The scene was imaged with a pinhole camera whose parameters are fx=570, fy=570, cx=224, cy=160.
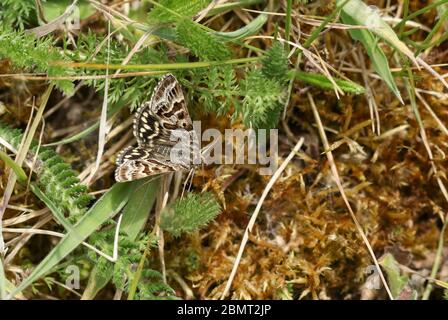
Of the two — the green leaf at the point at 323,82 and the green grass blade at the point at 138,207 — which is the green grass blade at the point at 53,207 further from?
the green leaf at the point at 323,82

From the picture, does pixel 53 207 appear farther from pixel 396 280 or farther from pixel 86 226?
pixel 396 280

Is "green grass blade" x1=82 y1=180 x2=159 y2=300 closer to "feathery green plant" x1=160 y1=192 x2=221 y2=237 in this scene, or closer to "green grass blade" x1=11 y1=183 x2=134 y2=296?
"green grass blade" x1=11 y1=183 x2=134 y2=296

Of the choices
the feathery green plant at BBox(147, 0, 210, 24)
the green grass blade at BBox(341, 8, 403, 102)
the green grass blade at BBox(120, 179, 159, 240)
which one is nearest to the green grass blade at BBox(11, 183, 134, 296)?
the green grass blade at BBox(120, 179, 159, 240)

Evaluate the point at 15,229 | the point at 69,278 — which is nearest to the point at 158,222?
the point at 69,278

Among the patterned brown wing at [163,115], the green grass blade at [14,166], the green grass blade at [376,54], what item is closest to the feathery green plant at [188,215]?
the patterned brown wing at [163,115]

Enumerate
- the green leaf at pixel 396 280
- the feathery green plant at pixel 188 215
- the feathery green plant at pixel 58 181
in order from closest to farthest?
the feathery green plant at pixel 188 215, the feathery green plant at pixel 58 181, the green leaf at pixel 396 280

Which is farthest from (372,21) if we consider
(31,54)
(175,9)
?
(31,54)
